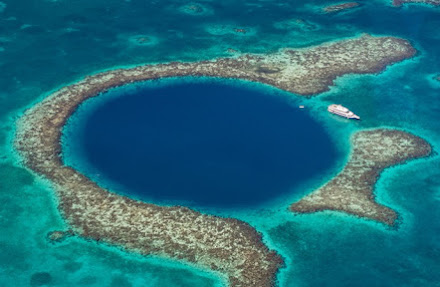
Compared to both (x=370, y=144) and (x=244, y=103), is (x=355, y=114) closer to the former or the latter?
(x=370, y=144)

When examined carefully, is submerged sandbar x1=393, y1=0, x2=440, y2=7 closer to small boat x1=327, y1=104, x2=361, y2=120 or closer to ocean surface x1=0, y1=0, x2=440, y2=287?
ocean surface x1=0, y1=0, x2=440, y2=287

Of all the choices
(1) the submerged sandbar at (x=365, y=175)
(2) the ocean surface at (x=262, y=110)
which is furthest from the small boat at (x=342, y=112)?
(1) the submerged sandbar at (x=365, y=175)

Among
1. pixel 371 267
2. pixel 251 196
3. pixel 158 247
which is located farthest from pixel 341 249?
pixel 158 247

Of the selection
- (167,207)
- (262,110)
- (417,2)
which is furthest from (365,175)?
(417,2)

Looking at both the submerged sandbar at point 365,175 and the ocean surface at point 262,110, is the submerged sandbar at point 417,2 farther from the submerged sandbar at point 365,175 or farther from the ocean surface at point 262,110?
the submerged sandbar at point 365,175

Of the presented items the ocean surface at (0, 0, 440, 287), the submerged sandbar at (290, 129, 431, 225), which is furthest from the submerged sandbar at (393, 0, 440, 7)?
the submerged sandbar at (290, 129, 431, 225)

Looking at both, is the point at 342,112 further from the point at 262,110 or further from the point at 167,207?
the point at 167,207
